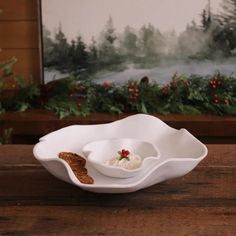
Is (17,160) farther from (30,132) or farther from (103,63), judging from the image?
(103,63)

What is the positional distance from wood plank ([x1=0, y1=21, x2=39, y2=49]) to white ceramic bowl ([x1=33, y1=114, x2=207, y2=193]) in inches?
58.5

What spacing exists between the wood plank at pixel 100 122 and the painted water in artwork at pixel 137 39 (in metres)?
0.39

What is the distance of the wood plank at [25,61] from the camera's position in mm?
2625

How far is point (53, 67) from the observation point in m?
2.62

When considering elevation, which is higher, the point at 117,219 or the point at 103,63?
the point at 117,219

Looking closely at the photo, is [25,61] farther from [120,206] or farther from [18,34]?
[120,206]

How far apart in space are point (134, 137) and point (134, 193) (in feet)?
0.89

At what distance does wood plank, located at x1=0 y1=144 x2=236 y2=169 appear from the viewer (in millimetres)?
1219

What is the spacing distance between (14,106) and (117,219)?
171cm

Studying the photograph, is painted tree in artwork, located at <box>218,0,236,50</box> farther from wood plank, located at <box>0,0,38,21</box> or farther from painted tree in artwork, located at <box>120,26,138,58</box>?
wood plank, located at <box>0,0,38,21</box>

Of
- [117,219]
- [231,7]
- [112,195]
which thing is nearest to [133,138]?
[112,195]

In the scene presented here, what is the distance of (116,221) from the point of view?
2.94 feet

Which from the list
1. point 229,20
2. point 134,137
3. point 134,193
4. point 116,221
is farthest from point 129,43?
point 116,221

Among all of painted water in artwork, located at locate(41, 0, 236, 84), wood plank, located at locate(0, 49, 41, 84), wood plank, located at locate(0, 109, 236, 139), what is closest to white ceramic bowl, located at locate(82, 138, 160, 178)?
wood plank, located at locate(0, 109, 236, 139)
